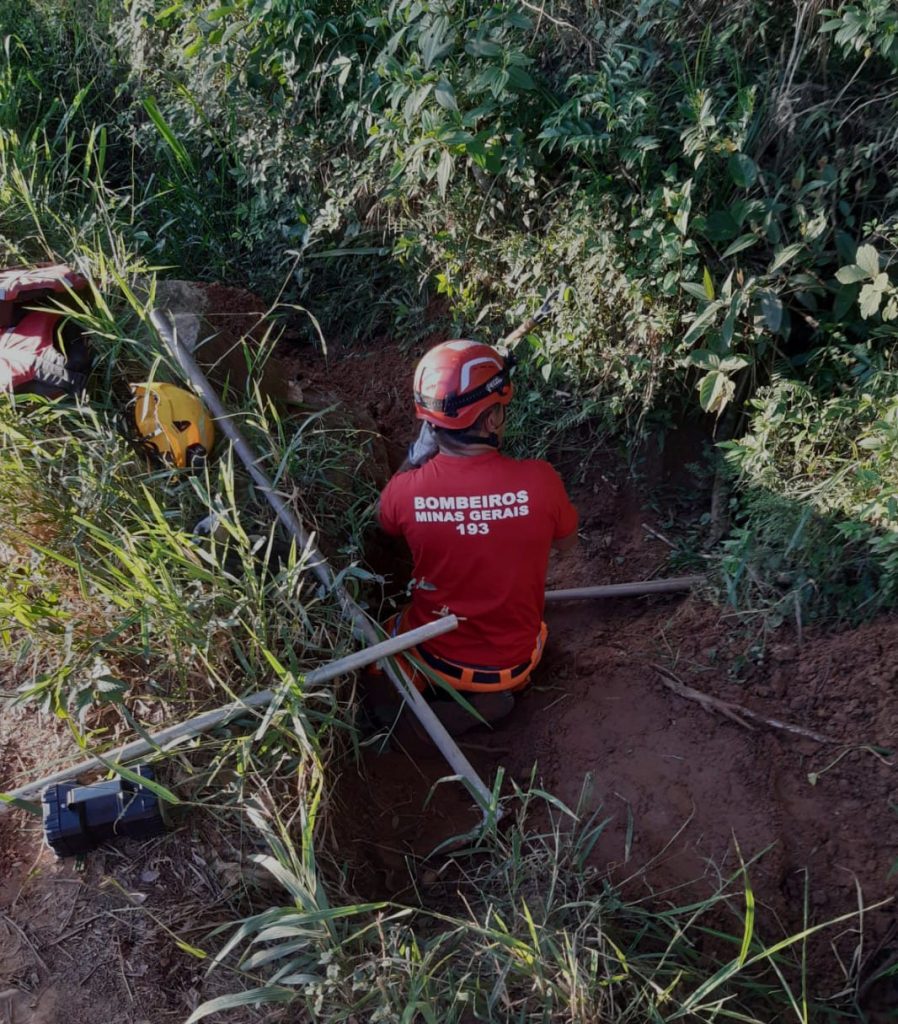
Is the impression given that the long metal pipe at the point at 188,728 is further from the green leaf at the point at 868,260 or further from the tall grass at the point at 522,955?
the green leaf at the point at 868,260

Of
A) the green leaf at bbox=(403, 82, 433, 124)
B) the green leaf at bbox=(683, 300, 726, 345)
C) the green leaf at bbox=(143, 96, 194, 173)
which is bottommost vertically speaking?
the green leaf at bbox=(683, 300, 726, 345)

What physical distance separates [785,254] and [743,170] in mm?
315

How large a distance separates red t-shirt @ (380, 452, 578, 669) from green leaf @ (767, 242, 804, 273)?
3.15 ft

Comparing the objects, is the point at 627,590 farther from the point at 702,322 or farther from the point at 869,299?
the point at 869,299

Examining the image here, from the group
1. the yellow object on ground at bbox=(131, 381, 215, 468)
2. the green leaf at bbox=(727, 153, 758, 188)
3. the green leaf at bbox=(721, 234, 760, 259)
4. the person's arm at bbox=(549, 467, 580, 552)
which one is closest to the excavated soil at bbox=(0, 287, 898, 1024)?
the person's arm at bbox=(549, 467, 580, 552)

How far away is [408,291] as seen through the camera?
13.7 feet

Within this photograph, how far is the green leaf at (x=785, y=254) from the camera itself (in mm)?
2695

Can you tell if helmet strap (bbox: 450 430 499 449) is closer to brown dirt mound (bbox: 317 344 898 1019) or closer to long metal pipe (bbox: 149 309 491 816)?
long metal pipe (bbox: 149 309 491 816)

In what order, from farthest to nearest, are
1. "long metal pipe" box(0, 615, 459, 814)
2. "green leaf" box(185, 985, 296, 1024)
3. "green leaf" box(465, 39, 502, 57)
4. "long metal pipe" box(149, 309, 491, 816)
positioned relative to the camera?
"green leaf" box(465, 39, 502, 57), "long metal pipe" box(149, 309, 491, 816), "long metal pipe" box(0, 615, 459, 814), "green leaf" box(185, 985, 296, 1024)

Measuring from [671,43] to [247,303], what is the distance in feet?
6.85

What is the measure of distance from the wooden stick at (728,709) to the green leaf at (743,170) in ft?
5.21

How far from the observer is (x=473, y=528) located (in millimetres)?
2670

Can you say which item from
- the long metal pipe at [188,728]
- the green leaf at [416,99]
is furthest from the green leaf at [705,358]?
the long metal pipe at [188,728]

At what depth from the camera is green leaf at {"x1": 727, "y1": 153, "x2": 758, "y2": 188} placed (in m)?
2.75
